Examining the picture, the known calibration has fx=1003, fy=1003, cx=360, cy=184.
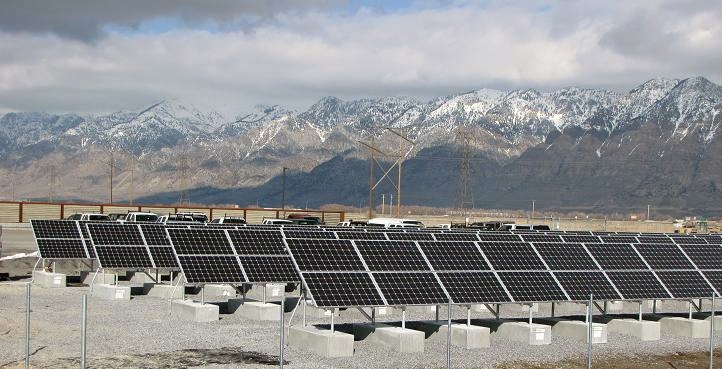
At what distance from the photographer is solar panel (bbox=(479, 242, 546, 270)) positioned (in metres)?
25.8

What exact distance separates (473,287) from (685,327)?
6.90m

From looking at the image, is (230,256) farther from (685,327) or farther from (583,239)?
(685,327)

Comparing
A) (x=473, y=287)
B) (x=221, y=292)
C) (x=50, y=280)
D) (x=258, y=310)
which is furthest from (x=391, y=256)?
A: (x=50, y=280)

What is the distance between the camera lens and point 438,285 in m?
23.8

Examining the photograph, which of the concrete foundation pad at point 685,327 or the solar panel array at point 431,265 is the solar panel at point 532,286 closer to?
the solar panel array at point 431,265

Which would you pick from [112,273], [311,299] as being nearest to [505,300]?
[311,299]

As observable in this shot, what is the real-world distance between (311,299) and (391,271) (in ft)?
8.51

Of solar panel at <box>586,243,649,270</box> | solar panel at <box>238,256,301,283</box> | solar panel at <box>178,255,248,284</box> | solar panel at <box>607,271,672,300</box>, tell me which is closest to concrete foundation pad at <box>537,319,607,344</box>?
solar panel at <box>607,271,672,300</box>

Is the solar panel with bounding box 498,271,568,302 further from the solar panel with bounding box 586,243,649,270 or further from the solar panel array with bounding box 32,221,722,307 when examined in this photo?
the solar panel with bounding box 586,243,649,270

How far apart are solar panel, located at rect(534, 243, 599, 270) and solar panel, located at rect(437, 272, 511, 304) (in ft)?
8.38

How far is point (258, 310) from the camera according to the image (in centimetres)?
2852

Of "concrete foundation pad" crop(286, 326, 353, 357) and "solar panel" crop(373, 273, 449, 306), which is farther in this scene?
"solar panel" crop(373, 273, 449, 306)

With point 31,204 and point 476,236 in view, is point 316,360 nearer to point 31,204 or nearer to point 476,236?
point 476,236

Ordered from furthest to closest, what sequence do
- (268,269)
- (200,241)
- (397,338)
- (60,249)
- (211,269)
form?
(60,249)
(268,269)
(200,241)
(211,269)
(397,338)
